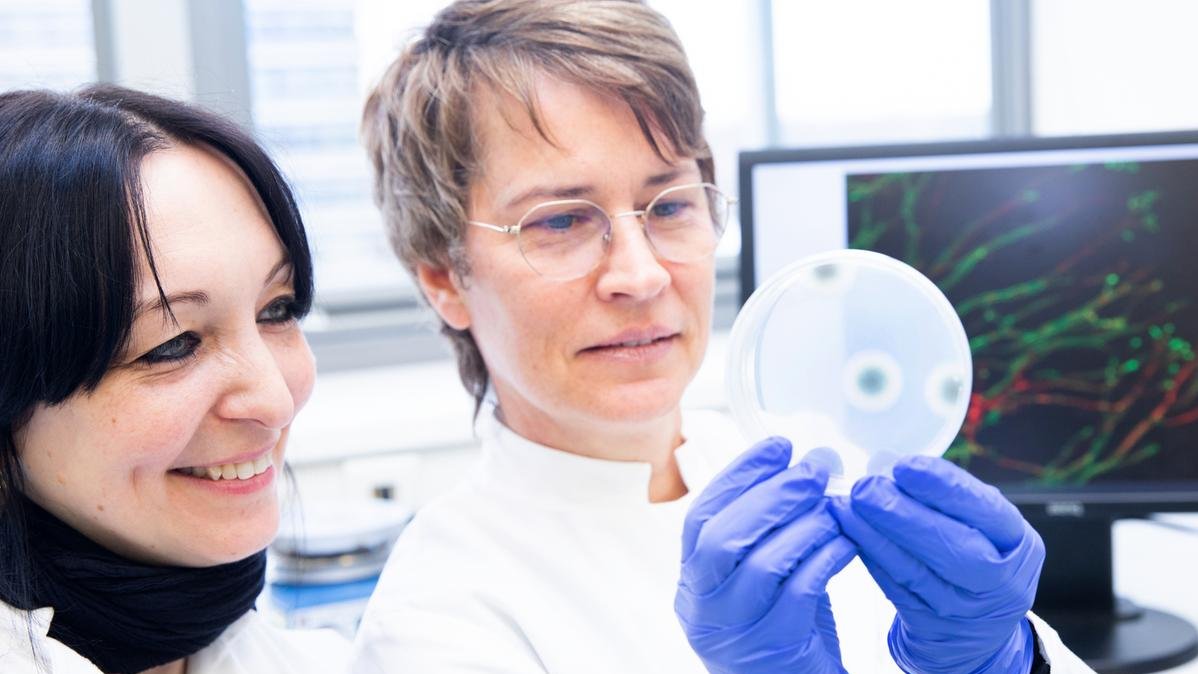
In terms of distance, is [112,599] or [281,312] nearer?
[112,599]

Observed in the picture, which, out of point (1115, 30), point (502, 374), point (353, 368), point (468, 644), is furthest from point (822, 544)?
point (1115, 30)

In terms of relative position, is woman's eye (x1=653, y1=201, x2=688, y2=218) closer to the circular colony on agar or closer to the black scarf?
the circular colony on agar

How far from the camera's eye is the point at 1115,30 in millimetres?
2656

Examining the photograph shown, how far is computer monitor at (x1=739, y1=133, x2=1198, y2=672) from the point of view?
1547 mm

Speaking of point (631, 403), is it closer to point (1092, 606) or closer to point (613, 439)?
point (613, 439)

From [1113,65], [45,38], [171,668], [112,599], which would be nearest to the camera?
[112,599]

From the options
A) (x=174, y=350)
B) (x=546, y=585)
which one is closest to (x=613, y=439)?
(x=546, y=585)

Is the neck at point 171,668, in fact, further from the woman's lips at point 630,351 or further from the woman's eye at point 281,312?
the woman's lips at point 630,351

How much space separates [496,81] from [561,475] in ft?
1.46

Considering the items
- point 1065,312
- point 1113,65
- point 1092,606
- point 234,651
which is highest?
point 1113,65

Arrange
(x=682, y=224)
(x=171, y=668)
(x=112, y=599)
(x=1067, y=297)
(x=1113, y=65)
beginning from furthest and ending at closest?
(x=1113, y=65) → (x=1067, y=297) → (x=682, y=224) → (x=171, y=668) → (x=112, y=599)

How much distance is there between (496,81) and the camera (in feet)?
4.17

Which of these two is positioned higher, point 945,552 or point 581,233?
point 581,233

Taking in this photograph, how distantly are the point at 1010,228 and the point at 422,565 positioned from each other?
89cm
